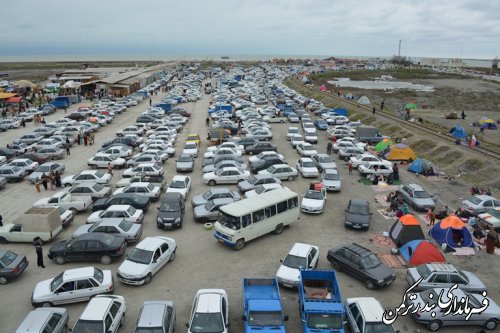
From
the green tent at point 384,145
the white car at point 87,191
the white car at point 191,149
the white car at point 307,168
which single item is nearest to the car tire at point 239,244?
the white car at point 87,191

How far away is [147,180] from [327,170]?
43.2 feet

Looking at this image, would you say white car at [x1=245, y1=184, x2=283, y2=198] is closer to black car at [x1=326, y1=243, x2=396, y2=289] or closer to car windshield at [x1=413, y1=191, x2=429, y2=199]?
black car at [x1=326, y1=243, x2=396, y2=289]

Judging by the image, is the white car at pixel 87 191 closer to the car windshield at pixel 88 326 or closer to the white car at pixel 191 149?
the white car at pixel 191 149

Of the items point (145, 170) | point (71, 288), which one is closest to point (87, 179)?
point (145, 170)

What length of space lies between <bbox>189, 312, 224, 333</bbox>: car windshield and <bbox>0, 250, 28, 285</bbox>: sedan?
8.82 meters

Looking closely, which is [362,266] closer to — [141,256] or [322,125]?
[141,256]

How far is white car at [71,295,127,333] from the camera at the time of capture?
1170cm

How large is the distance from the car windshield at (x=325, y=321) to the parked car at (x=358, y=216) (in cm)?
897

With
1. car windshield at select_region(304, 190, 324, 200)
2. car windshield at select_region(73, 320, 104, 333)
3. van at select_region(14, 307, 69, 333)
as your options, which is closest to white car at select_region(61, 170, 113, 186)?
car windshield at select_region(304, 190, 324, 200)

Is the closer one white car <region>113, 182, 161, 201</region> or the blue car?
white car <region>113, 182, 161, 201</region>

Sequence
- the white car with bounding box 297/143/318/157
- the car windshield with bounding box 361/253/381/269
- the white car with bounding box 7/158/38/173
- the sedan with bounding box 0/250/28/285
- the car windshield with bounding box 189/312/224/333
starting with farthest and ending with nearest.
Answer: the white car with bounding box 297/143/318/157 < the white car with bounding box 7/158/38/173 < the car windshield with bounding box 361/253/381/269 < the sedan with bounding box 0/250/28/285 < the car windshield with bounding box 189/312/224/333

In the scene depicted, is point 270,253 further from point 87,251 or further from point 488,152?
point 488,152

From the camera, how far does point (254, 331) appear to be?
11914 mm

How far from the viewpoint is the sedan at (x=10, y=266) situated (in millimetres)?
15609
